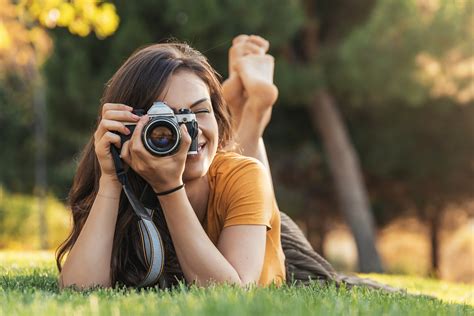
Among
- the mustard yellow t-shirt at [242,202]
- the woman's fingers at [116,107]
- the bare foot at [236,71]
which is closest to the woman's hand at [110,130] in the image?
the woman's fingers at [116,107]

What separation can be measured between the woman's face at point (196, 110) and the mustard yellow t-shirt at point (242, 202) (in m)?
0.13

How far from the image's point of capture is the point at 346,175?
540 inches

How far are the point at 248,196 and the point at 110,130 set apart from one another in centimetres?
57

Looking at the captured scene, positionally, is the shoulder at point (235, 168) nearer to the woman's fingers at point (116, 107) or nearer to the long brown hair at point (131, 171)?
the long brown hair at point (131, 171)

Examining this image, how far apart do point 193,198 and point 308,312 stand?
3.53ft

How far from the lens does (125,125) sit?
2.84 metres

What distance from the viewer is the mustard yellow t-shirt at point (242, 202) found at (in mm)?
3018

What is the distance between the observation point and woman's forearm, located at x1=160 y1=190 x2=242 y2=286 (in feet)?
9.20

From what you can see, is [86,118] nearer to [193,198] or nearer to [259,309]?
[193,198]

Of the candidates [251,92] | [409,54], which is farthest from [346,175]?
[251,92]

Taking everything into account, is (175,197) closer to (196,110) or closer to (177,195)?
(177,195)

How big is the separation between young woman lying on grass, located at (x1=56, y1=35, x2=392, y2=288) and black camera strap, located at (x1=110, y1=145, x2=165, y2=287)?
0.05m

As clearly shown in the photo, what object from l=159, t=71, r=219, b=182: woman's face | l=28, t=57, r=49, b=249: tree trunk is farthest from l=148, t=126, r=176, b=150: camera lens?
l=28, t=57, r=49, b=249: tree trunk

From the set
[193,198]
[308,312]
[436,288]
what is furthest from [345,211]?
[308,312]
